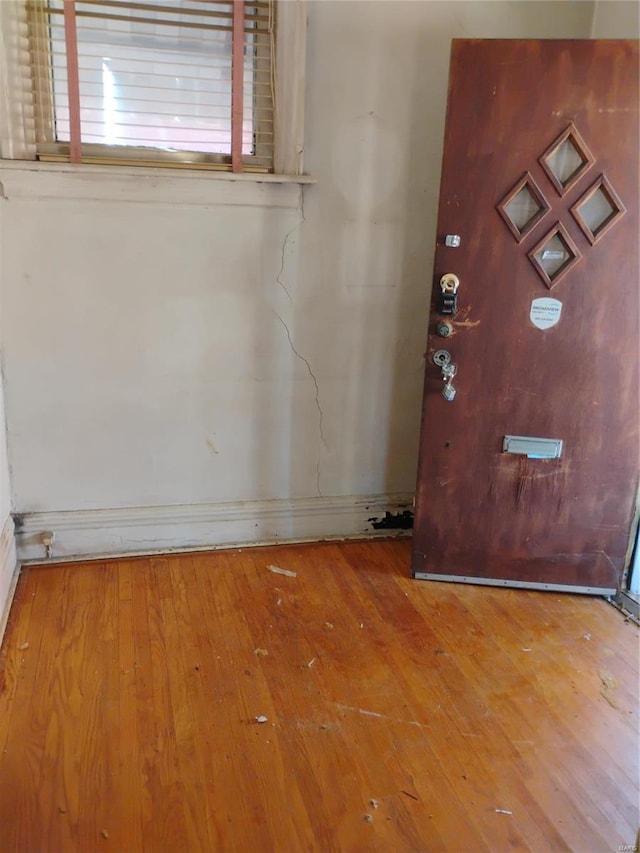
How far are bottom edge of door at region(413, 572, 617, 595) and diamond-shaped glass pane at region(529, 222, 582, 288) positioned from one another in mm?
1108

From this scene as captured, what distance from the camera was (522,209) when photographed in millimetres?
2305

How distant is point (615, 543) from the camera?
251 centimetres

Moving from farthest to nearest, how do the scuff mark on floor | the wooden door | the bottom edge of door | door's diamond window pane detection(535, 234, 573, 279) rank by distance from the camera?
1. the bottom edge of door
2. door's diamond window pane detection(535, 234, 573, 279)
3. the wooden door
4. the scuff mark on floor

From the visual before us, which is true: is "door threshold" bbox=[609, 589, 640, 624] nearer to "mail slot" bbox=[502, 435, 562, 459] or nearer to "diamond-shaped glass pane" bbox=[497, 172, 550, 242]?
"mail slot" bbox=[502, 435, 562, 459]

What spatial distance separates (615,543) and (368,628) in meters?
0.98

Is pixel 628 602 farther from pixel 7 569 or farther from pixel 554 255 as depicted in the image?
pixel 7 569

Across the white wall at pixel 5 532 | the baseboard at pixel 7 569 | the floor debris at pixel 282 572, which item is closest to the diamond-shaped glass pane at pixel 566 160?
the floor debris at pixel 282 572

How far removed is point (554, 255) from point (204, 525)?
5.51 feet

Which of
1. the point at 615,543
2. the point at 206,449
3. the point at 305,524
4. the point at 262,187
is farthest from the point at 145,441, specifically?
the point at 615,543

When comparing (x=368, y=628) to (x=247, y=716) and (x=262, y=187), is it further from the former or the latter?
(x=262, y=187)

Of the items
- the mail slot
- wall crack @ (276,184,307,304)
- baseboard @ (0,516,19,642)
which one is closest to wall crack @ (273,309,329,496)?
wall crack @ (276,184,307,304)

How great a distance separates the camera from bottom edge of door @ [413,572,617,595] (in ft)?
8.35

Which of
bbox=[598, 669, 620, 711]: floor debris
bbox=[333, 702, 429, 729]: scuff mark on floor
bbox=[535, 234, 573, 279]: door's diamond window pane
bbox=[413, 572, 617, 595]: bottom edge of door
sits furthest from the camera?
bbox=[413, 572, 617, 595]: bottom edge of door

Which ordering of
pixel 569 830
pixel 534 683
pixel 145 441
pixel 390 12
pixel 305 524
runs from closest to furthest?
pixel 569 830
pixel 534 683
pixel 390 12
pixel 145 441
pixel 305 524
